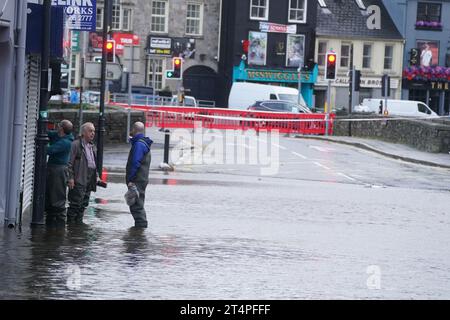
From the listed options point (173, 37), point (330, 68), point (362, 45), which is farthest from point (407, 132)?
point (362, 45)

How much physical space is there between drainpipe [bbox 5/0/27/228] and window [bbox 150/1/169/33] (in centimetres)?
5791

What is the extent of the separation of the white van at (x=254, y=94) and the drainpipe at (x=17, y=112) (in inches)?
1898

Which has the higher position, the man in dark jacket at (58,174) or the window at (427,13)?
the window at (427,13)

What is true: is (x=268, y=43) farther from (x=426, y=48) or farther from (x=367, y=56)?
(x=426, y=48)

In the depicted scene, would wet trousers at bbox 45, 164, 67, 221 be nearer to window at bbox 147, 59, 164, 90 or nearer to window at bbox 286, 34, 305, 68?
window at bbox 147, 59, 164, 90

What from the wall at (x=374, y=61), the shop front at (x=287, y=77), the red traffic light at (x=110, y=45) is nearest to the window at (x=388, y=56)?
the wall at (x=374, y=61)

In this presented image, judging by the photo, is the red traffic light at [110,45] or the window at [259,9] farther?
the window at [259,9]

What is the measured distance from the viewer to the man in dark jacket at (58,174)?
16891 mm

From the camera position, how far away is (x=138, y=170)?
1680cm

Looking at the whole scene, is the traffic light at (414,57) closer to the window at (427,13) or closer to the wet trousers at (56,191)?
the window at (427,13)

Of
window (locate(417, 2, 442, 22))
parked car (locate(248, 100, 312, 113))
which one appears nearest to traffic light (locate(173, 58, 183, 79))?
parked car (locate(248, 100, 312, 113))

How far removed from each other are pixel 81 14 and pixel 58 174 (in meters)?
7.17

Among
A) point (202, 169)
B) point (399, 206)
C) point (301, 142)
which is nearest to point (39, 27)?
point (399, 206)
